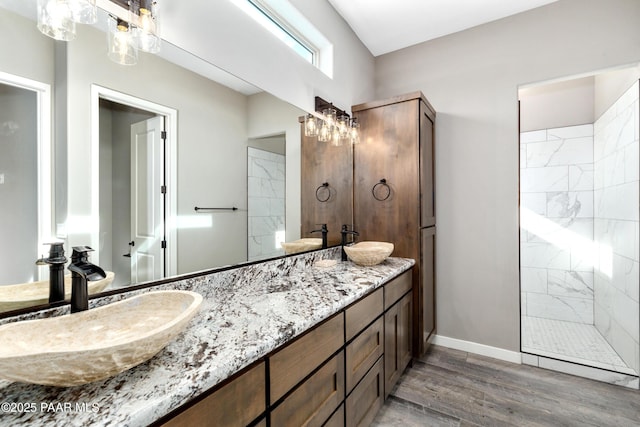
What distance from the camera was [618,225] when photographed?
238 centimetres

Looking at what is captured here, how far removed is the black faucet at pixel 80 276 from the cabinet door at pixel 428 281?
82.4 inches

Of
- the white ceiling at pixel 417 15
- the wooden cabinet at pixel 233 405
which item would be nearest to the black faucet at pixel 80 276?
the wooden cabinet at pixel 233 405

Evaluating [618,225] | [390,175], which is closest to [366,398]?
[390,175]

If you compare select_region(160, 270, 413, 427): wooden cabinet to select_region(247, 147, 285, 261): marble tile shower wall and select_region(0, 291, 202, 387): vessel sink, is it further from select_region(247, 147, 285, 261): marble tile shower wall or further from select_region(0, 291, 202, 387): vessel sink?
select_region(247, 147, 285, 261): marble tile shower wall

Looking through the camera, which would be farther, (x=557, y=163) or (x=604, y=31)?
(x=557, y=163)

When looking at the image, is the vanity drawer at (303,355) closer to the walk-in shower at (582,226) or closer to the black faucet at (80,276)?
the black faucet at (80,276)

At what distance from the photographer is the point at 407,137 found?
2.32 metres

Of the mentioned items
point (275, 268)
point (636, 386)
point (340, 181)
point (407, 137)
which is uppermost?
point (407, 137)

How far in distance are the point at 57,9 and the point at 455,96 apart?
2733mm

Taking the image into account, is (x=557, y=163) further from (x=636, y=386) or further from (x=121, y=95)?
(x=121, y=95)

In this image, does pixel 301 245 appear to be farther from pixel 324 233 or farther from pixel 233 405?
pixel 233 405

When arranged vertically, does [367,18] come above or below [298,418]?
above

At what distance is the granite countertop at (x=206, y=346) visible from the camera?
22.5 inches

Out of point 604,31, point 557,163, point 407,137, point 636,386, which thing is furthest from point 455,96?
point 636,386
